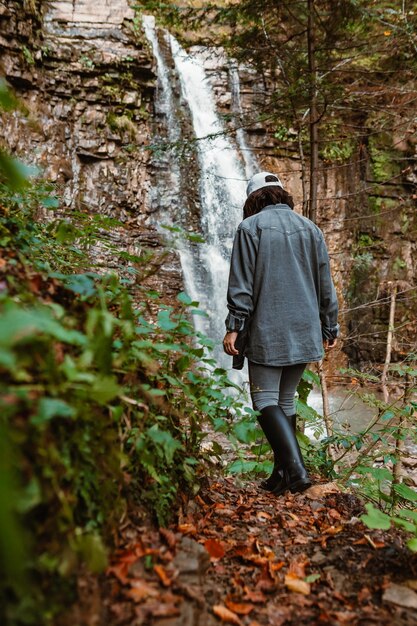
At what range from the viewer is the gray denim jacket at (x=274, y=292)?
2590mm

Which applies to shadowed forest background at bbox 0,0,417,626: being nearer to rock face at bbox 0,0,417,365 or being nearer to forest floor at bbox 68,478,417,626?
forest floor at bbox 68,478,417,626

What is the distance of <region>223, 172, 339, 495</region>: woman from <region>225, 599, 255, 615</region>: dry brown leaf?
1.15 metres

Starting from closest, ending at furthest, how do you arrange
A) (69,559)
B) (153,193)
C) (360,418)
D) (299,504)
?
(69,559), (299,504), (360,418), (153,193)

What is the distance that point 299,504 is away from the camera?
241 centimetres

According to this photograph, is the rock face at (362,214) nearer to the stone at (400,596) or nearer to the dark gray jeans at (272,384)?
the dark gray jeans at (272,384)

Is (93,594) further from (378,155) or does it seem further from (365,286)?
(378,155)

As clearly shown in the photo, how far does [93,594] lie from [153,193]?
10660mm

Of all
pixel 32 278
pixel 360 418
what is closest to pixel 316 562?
pixel 32 278

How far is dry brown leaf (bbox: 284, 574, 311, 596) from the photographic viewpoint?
151cm

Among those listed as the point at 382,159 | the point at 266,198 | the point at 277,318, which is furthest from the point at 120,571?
the point at 382,159

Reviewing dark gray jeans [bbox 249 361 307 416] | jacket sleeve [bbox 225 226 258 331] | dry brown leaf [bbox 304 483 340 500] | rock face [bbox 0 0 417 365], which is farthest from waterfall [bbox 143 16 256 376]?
dry brown leaf [bbox 304 483 340 500]

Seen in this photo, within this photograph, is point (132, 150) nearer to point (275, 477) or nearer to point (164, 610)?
point (275, 477)

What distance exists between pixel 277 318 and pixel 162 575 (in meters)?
1.62

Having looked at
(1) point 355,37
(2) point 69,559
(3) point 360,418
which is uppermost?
(1) point 355,37
